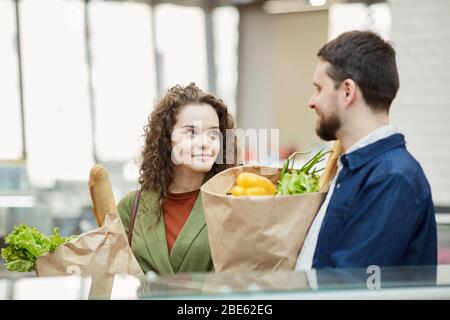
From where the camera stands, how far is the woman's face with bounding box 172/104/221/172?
2469mm

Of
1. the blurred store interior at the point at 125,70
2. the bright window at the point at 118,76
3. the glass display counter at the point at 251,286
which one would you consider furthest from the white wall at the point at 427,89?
the bright window at the point at 118,76

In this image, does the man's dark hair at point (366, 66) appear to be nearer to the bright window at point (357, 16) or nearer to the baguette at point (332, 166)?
the baguette at point (332, 166)

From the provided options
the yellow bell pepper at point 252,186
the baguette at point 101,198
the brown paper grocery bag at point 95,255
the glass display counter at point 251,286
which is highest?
the yellow bell pepper at point 252,186

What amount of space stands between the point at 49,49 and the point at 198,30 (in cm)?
284

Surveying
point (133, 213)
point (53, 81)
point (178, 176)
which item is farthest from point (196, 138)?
point (53, 81)

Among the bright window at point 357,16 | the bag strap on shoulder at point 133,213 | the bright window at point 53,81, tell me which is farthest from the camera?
the bright window at point 357,16

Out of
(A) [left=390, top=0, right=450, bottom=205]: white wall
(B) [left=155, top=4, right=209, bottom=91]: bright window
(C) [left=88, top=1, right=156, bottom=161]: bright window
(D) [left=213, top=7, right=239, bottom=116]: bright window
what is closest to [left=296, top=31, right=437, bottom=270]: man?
(A) [left=390, top=0, right=450, bottom=205]: white wall

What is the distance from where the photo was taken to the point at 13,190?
814cm

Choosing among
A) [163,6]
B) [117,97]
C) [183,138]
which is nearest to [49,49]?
[117,97]

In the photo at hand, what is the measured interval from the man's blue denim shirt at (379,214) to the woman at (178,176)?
0.70 m

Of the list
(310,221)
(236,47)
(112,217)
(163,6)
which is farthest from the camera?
(236,47)

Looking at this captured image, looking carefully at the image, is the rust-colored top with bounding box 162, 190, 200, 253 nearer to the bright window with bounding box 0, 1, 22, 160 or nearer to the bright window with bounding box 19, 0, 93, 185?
the bright window with bounding box 19, 0, 93, 185

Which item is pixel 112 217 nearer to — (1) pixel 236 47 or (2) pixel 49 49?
(2) pixel 49 49

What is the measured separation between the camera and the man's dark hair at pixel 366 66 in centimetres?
188
